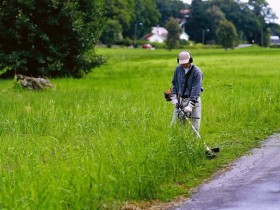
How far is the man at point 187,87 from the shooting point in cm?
910

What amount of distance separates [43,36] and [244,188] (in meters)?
18.8

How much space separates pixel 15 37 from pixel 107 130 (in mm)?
16395

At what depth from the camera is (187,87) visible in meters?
9.30

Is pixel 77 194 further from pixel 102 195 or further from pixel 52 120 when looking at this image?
pixel 52 120

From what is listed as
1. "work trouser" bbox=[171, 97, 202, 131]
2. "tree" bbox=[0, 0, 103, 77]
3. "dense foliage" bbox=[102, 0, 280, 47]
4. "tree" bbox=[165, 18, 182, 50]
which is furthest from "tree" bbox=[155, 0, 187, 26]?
"work trouser" bbox=[171, 97, 202, 131]

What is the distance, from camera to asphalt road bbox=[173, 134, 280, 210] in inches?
263

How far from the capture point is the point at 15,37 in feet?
81.7

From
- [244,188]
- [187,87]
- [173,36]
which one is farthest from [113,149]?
[173,36]

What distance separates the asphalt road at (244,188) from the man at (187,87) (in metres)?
1.21

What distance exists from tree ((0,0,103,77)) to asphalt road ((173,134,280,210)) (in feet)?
56.3

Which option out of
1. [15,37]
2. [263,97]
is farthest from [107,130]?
[15,37]

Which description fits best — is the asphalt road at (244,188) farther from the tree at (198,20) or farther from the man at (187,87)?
the tree at (198,20)

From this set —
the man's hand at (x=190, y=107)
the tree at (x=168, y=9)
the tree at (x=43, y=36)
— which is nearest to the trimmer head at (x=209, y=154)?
the man's hand at (x=190, y=107)

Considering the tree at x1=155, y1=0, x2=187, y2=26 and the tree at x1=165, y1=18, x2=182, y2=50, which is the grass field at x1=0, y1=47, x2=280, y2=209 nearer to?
the tree at x1=165, y1=18, x2=182, y2=50
